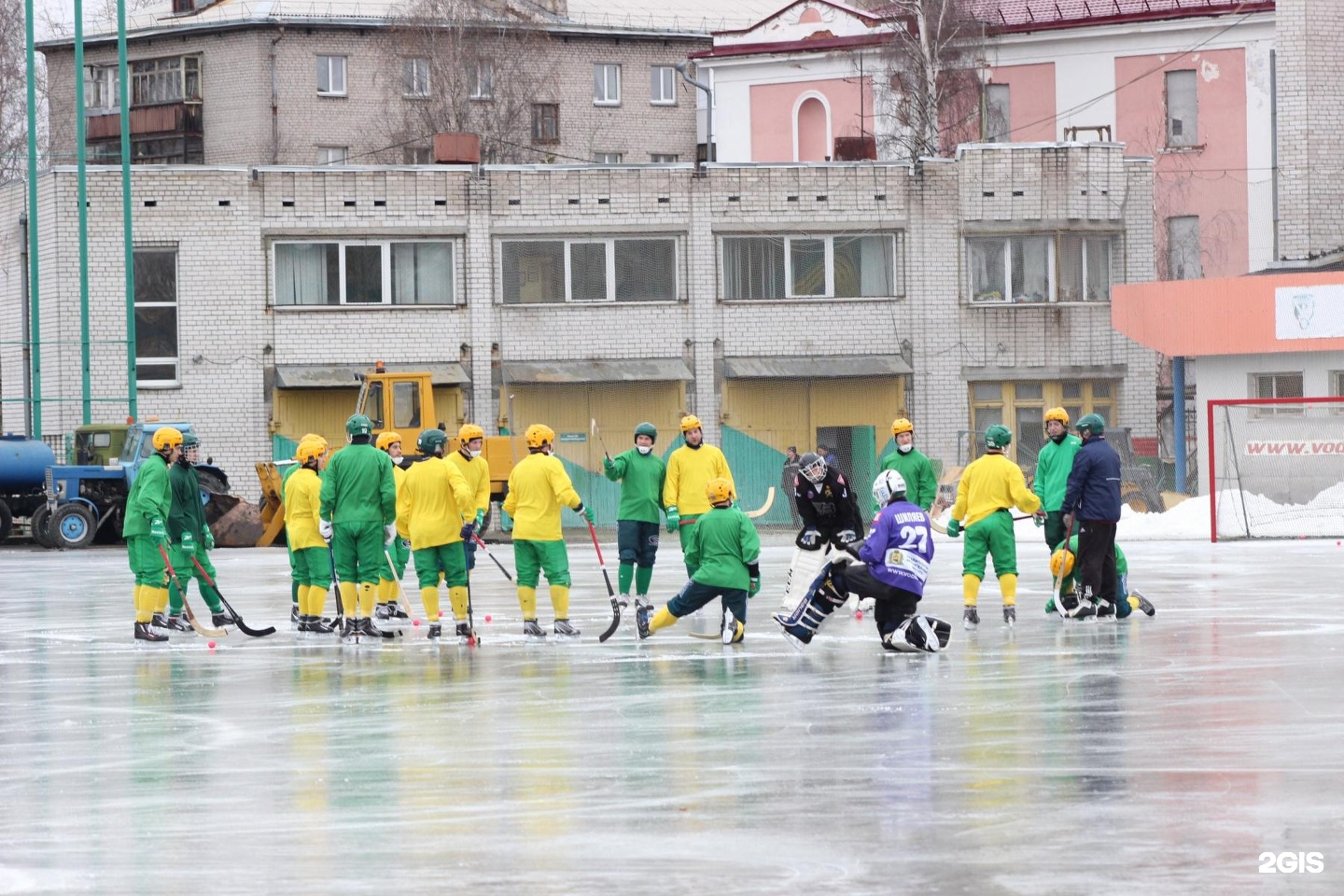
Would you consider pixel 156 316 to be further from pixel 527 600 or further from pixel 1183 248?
pixel 1183 248

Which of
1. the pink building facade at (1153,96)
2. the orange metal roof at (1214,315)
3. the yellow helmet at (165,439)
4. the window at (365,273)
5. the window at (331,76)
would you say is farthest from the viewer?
the window at (331,76)

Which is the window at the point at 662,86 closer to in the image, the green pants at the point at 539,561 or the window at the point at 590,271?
the window at the point at 590,271

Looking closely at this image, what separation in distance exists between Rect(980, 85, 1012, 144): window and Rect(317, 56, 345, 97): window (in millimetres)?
19069

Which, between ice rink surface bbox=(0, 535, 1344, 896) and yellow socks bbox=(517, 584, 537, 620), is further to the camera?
yellow socks bbox=(517, 584, 537, 620)

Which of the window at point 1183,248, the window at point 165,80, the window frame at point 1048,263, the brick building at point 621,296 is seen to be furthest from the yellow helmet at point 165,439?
the window at point 165,80

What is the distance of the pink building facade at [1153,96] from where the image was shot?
49.7 meters

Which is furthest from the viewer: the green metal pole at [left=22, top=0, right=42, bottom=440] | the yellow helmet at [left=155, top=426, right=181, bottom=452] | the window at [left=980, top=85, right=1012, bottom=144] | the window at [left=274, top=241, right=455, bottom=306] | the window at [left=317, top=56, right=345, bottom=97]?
the window at [left=317, top=56, right=345, bottom=97]

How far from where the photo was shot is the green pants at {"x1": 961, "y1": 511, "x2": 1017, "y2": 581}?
16.4 m

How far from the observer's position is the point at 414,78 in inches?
2301

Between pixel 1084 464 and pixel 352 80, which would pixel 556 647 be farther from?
pixel 352 80

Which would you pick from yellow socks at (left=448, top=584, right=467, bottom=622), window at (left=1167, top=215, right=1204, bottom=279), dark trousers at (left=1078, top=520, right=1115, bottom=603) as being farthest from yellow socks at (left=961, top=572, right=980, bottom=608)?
window at (left=1167, top=215, right=1204, bottom=279)

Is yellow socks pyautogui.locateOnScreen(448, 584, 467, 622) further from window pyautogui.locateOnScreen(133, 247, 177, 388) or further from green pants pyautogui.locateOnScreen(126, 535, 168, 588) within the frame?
window pyautogui.locateOnScreen(133, 247, 177, 388)

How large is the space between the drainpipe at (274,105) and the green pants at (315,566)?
43.3 m

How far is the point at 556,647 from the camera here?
1541 centimetres
